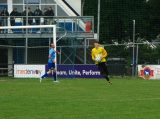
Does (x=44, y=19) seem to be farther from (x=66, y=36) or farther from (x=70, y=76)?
(x=70, y=76)

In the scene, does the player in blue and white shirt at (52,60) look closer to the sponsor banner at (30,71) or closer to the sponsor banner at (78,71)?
the sponsor banner at (78,71)

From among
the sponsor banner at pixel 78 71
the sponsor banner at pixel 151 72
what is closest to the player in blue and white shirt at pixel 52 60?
the sponsor banner at pixel 78 71

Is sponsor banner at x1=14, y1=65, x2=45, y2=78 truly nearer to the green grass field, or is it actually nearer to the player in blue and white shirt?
the player in blue and white shirt

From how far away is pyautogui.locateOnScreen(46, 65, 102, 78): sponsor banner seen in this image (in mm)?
33469

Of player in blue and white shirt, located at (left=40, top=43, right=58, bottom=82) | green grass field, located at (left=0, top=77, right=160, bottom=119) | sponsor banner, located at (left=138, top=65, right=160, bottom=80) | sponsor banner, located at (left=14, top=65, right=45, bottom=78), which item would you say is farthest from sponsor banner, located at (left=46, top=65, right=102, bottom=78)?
green grass field, located at (left=0, top=77, right=160, bottom=119)

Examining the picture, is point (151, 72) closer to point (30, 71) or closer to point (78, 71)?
point (78, 71)

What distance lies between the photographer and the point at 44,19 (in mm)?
39031

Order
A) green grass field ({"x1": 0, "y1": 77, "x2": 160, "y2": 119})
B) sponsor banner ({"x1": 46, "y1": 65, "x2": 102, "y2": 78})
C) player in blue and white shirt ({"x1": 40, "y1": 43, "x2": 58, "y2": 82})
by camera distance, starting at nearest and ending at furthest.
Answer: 1. green grass field ({"x1": 0, "y1": 77, "x2": 160, "y2": 119})
2. player in blue and white shirt ({"x1": 40, "y1": 43, "x2": 58, "y2": 82})
3. sponsor banner ({"x1": 46, "y1": 65, "x2": 102, "y2": 78})

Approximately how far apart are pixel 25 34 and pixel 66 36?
2914 millimetres

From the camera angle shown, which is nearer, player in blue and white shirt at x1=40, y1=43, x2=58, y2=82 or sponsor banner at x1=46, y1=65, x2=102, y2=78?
player in blue and white shirt at x1=40, y1=43, x2=58, y2=82

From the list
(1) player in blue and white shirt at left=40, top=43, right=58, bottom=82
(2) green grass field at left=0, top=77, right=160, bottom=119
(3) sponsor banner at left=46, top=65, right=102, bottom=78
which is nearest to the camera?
(2) green grass field at left=0, top=77, right=160, bottom=119

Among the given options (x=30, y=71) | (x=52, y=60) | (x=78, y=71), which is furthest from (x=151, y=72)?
(x=52, y=60)

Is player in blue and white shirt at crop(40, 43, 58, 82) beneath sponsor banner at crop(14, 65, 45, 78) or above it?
above

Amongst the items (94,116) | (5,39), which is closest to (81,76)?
(5,39)
